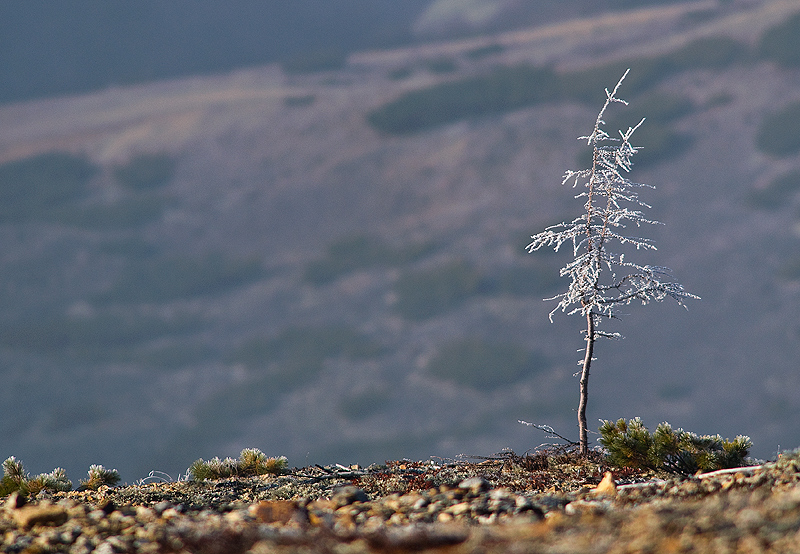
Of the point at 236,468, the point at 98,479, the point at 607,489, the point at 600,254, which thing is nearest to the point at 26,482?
the point at 98,479

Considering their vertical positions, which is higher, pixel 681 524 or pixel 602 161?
pixel 602 161

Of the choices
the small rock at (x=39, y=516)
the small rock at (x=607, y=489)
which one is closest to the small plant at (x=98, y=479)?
the small rock at (x=39, y=516)

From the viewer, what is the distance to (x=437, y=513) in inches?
368

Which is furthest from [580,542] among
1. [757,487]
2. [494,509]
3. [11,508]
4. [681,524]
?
[11,508]

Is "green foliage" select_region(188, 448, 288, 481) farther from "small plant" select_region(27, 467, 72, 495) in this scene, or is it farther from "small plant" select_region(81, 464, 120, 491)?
"small plant" select_region(27, 467, 72, 495)

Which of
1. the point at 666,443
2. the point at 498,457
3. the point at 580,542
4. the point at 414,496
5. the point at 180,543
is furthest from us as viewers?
the point at 498,457

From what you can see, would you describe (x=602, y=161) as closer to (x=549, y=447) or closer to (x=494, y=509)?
(x=549, y=447)

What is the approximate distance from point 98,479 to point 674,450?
885 cm

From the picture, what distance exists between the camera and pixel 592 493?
34.3 ft

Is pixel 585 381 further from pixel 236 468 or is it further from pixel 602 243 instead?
pixel 236 468

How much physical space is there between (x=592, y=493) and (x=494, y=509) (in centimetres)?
179

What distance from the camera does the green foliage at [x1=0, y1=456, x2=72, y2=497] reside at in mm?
12884

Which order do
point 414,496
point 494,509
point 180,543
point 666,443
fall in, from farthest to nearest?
point 666,443 → point 414,496 → point 494,509 → point 180,543

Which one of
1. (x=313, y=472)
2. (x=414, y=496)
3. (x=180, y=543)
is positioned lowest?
(x=180, y=543)
